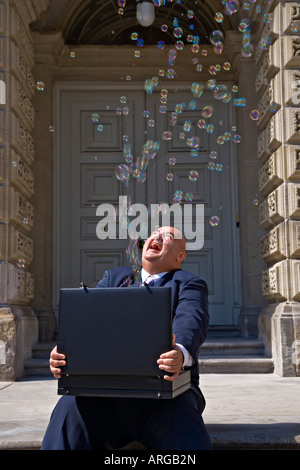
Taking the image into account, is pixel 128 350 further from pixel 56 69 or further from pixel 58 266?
pixel 56 69

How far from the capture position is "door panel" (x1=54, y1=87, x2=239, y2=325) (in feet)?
25.4

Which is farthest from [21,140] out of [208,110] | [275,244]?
[275,244]

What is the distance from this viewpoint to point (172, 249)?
109 inches

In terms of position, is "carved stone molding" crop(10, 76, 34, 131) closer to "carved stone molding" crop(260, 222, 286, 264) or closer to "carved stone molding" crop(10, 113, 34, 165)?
"carved stone molding" crop(10, 113, 34, 165)

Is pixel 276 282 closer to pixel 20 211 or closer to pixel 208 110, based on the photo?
pixel 208 110

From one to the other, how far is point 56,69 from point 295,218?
3906 millimetres

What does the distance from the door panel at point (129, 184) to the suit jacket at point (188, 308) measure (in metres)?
4.95

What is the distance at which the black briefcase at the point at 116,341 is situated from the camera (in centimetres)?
233

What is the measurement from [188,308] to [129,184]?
532 centimetres

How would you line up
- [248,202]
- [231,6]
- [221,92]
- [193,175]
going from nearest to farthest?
1. [231,6]
2. [221,92]
3. [248,202]
4. [193,175]

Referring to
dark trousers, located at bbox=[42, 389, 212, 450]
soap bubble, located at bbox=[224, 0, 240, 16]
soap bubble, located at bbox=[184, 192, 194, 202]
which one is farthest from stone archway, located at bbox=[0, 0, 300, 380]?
dark trousers, located at bbox=[42, 389, 212, 450]

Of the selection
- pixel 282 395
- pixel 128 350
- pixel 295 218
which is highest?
pixel 295 218

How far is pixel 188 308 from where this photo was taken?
2.61 metres
